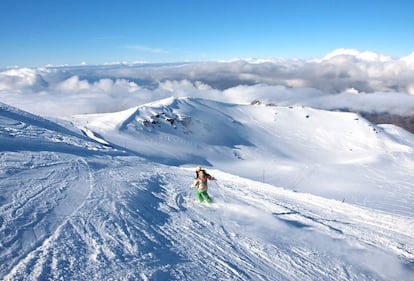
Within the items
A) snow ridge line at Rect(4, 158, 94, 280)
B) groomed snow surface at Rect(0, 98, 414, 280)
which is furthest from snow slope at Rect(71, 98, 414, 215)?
snow ridge line at Rect(4, 158, 94, 280)

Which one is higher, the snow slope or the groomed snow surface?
the groomed snow surface

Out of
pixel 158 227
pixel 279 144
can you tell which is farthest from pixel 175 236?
pixel 279 144

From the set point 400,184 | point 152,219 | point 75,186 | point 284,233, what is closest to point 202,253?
point 152,219

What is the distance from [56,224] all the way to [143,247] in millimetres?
2540

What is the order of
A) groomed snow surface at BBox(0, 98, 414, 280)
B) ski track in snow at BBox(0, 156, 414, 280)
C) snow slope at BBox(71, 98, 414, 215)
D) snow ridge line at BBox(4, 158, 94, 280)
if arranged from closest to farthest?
snow ridge line at BBox(4, 158, 94, 280)
ski track in snow at BBox(0, 156, 414, 280)
groomed snow surface at BBox(0, 98, 414, 280)
snow slope at BBox(71, 98, 414, 215)

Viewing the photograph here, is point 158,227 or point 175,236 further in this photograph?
point 158,227

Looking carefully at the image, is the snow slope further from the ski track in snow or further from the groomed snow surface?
the ski track in snow

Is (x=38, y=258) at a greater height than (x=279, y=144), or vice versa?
(x=38, y=258)

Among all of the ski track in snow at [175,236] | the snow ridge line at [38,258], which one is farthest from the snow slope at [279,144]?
the snow ridge line at [38,258]

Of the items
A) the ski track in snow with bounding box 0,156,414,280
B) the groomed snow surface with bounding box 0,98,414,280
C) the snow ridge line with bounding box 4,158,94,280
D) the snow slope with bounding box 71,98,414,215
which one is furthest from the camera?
the snow slope with bounding box 71,98,414,215

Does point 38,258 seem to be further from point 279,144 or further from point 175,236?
point 279,144

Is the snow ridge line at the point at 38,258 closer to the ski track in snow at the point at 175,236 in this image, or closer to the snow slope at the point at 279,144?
the ski track in snow at the point at 175,236

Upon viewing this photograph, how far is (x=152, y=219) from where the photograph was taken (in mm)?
10219

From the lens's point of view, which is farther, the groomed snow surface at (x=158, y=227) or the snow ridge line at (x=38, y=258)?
the groomed snow surface at (x=158, y=227)
